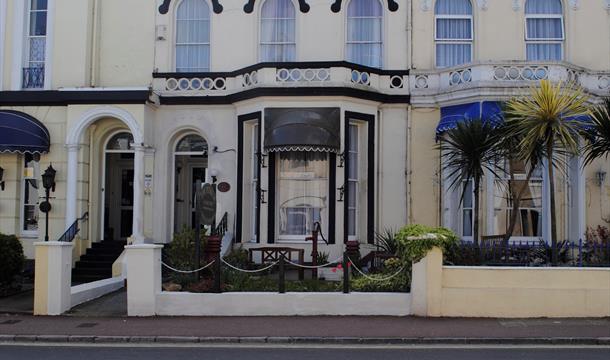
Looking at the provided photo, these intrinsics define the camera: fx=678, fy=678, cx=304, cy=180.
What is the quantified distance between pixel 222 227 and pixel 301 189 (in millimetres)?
2174

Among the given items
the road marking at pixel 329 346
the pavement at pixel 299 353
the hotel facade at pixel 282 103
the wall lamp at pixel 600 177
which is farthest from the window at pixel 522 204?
the pavement at pixel 299 353

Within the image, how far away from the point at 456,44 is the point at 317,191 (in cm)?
531

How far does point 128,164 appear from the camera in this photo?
1928 centimetres

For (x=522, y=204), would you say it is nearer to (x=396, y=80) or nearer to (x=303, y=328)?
(x=396, y=80)

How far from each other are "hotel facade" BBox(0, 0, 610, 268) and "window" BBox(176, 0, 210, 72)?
0.04 m

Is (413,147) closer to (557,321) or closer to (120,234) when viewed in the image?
(557,321)

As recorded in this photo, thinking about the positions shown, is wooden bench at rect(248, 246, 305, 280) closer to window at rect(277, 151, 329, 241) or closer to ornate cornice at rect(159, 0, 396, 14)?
window at rect(277, 151, 329, 241)

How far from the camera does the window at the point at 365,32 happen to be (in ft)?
58.1

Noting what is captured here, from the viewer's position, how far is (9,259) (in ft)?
47.0

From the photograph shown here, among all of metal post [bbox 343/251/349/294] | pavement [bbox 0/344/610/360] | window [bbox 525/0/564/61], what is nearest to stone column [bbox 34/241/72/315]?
pavement [bbox 0/344/610/360]

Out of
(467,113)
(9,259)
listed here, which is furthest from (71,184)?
(467,113)

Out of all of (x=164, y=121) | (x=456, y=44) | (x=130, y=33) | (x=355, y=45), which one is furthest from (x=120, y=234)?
(x=456, y=44)

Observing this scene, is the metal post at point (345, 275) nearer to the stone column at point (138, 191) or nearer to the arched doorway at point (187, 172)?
the stone column at point (138, 191)

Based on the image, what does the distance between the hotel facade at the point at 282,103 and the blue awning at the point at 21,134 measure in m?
0.04
